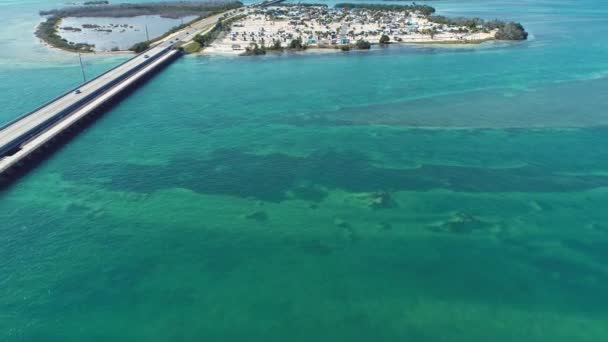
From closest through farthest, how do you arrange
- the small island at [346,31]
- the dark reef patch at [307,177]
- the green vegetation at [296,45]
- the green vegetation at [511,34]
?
the dark reef patch at [307,177] → the green vegetation at [296,45] → the small island at [346,31] → the green vegetation at [511,34]

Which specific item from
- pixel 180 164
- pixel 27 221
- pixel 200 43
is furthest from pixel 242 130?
pixel 200 43

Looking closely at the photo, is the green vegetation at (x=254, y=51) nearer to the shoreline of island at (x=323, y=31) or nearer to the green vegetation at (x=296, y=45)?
the shoreline of island at (x=323, y=31)

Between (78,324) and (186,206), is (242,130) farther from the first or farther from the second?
(78,324)

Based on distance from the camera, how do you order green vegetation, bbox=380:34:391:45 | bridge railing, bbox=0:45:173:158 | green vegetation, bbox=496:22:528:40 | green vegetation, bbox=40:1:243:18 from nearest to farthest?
bridge railing, bbox=0:45:173:158 → green vegetation, bbox=380:34:391:45 → green vegetation, bbox=496:22:528:40 → green vegetation, bbox=40:1:243:18

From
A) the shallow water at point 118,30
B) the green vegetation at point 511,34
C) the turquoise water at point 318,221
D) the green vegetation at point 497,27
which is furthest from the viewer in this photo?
the shallow water at point 118,30

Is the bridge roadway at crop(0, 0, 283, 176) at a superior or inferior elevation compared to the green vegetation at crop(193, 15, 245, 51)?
inferior

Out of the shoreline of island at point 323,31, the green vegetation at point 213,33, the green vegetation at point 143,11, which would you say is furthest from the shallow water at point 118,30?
the green vegetation at point 213,33

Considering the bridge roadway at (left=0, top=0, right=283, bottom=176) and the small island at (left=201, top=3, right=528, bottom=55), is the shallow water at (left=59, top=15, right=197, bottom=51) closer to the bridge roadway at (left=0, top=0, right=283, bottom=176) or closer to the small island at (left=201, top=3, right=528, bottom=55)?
the small island at (left=201, top=3, right=528, bottom=55)

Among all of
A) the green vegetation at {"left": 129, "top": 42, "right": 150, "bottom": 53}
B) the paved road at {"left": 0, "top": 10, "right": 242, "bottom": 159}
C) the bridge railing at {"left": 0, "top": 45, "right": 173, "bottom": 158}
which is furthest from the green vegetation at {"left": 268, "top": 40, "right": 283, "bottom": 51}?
the green vegetation at {"left": 129, "top": 42, "right": 150, "bottom": 53}
